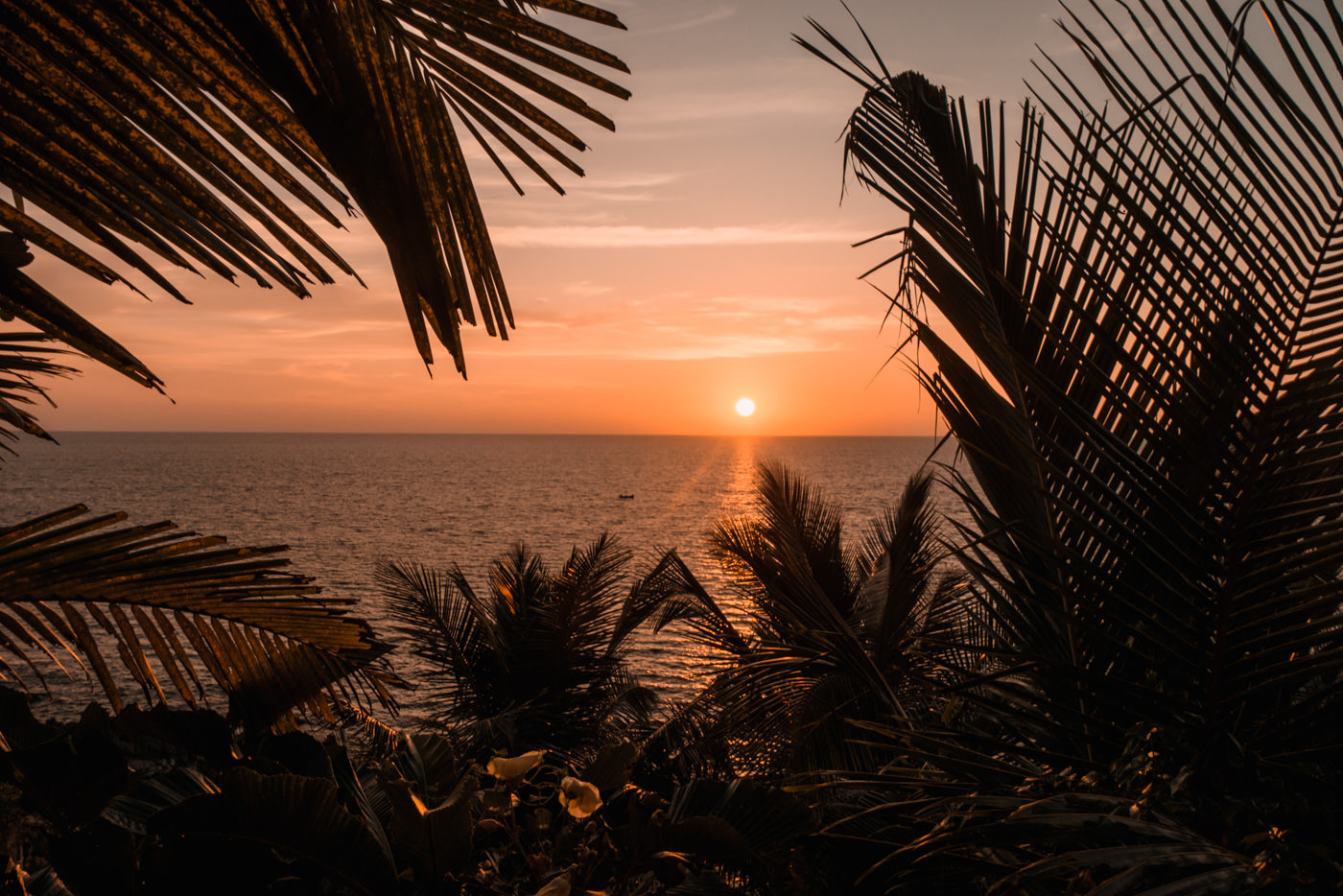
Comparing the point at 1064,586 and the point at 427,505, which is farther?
the point at 427,505

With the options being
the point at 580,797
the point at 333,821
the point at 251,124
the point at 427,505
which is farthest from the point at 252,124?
the point at 427,505

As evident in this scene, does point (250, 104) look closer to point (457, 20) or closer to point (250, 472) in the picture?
point (457, 20)

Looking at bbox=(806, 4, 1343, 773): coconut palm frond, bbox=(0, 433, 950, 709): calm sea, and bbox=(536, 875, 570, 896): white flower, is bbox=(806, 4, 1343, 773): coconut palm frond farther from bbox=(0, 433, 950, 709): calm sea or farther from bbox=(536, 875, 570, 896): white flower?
bbox=(0, 433, 950, 709): calm sea

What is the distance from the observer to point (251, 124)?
0.79m

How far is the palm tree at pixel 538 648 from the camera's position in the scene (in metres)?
11.2

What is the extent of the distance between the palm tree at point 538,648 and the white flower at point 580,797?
25.1 ft

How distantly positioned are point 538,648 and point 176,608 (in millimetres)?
10064

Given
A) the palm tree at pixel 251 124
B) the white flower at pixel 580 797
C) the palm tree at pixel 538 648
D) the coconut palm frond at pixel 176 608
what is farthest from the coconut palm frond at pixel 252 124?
the palm tree at pixel 538 648

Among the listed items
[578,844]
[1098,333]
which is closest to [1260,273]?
[1098,333]

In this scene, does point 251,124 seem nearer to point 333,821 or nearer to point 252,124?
point 252,124

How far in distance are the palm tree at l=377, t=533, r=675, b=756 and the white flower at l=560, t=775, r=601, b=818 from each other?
25.1 feet

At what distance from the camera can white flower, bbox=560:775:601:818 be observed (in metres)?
3.15

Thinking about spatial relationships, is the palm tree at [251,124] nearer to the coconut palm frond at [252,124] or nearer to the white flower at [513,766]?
the coconut palm frond at [252,124]

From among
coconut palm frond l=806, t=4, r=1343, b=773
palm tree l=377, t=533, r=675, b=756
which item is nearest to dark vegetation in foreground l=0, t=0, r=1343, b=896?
coconut palm frond l=806, t=4, r=1343, b=773
